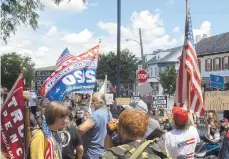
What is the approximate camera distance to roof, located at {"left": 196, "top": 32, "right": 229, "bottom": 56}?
192 feet

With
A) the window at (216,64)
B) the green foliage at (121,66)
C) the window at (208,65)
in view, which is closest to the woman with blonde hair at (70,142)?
the window at (216,64)

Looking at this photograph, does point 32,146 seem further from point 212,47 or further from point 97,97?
point 212,47

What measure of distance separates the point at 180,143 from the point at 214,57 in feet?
181

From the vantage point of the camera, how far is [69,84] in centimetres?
937

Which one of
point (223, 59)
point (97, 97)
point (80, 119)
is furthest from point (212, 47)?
point (97, 97)

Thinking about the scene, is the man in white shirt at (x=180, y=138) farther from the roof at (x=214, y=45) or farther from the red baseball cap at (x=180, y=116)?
the roof at (x=214, y=45)

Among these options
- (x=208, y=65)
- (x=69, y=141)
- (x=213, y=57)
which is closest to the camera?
(x=69, y=141)

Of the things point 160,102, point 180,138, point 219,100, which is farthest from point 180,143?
point 160,102

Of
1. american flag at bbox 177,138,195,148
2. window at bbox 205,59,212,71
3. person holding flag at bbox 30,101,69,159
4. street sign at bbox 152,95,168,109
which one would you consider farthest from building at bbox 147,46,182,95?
person holding flag at bbox 30,101,69,159

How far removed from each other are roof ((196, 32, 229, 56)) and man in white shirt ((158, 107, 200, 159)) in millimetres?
53122

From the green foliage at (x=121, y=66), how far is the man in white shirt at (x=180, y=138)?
6746 cm

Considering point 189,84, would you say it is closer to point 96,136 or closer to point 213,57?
point 96,136

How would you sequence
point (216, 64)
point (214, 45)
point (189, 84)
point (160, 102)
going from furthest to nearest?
point (214, 45) < point (216, 64) < point (160, 102) < point (189, 84)

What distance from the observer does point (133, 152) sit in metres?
3.04
